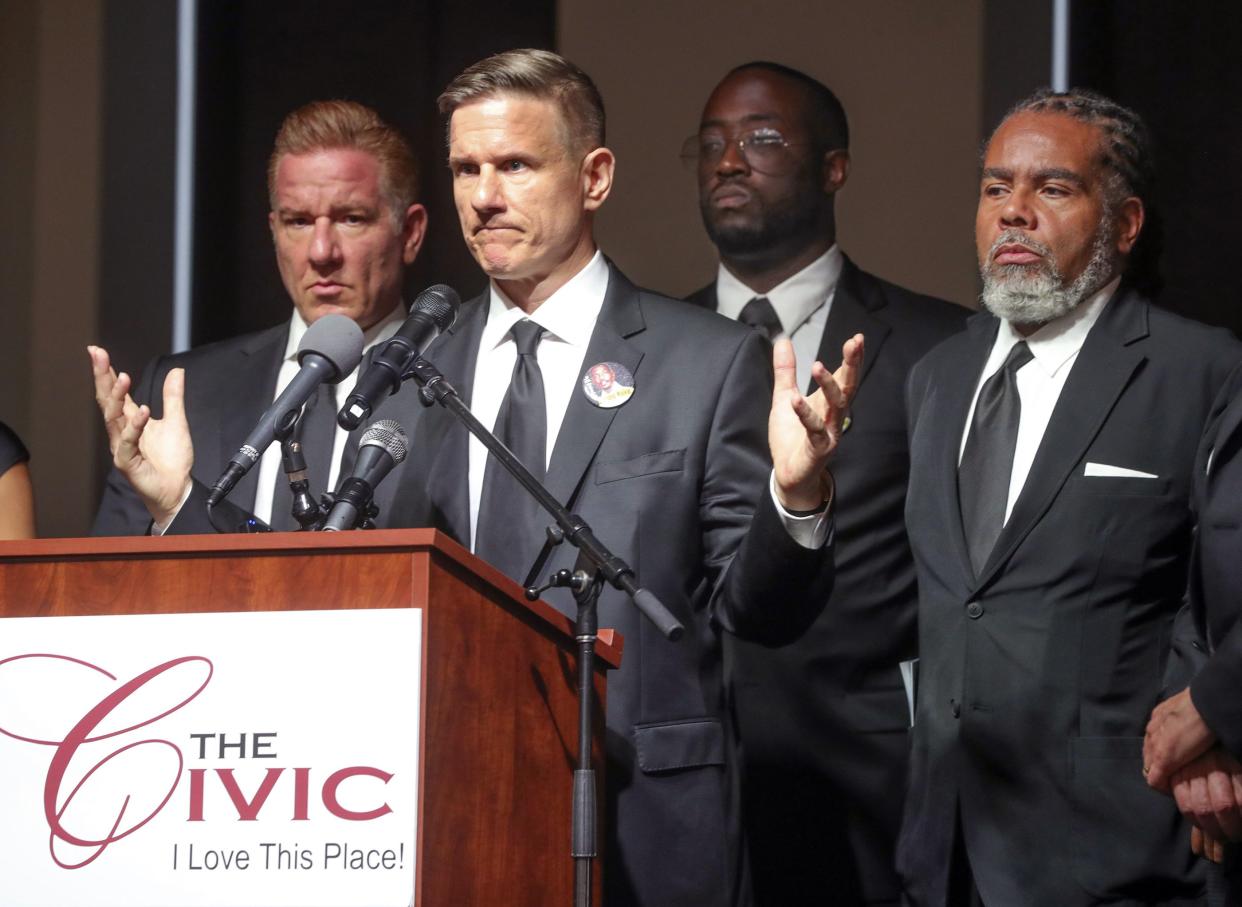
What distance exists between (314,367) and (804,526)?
2.44 feet

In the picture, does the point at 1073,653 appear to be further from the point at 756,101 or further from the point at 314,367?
the point at 756,101

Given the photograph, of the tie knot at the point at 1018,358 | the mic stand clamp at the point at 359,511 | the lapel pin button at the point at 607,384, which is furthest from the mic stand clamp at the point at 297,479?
the tie knot at the point at 1018,358

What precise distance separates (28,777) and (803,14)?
2.85 meters

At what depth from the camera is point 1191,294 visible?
12.9 feet

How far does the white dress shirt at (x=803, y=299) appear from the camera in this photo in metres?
3.93

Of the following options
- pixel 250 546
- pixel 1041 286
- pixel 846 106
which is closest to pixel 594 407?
pixel 1041 286

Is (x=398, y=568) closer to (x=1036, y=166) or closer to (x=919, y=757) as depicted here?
(x=919, y=757)

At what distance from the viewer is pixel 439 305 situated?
8.39ft

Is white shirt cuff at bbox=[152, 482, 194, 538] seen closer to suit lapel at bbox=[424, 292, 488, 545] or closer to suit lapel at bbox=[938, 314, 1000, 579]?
suit lapel at bbox=[424, 292, 488, 545]

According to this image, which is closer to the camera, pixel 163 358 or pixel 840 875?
pixel 840 875

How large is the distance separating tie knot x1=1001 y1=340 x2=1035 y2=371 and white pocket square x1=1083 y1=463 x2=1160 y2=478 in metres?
0.32

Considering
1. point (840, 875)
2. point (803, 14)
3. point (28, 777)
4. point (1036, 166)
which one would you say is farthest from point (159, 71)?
point (28, 777)

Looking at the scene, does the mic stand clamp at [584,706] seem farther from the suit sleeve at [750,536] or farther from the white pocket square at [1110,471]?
the white pocket square at [1110,471]

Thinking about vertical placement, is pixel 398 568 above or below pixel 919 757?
above
